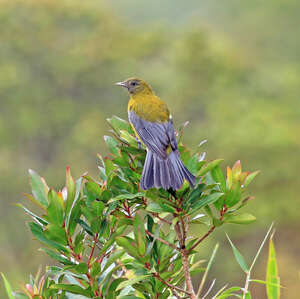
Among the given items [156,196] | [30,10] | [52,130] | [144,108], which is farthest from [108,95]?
[156,196]

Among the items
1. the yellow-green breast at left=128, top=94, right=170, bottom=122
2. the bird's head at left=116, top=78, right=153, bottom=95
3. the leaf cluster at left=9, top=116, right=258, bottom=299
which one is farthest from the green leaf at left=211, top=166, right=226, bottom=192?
the bird's head at left=116, top=78, right=153, bottom=95

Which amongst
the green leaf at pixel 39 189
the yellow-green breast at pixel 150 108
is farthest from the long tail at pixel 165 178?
the yellow-green breast at pixel 150 108

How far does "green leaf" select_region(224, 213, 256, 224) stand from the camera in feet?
3.30

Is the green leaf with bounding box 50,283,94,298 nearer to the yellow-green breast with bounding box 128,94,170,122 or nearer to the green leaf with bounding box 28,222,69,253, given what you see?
the green leaf with bounding box 28,222,69,253

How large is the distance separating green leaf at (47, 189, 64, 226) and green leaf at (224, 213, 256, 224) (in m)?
0.32

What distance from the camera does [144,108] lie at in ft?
7.65

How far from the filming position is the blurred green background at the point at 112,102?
13078 millimetres

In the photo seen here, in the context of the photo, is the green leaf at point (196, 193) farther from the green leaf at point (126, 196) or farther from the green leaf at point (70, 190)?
the green leaf at point (70, 190)

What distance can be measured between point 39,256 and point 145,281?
41.5 ft

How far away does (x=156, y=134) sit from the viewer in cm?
194

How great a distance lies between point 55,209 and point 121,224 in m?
0.14

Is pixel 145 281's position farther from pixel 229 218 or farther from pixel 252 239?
pixel 252 239

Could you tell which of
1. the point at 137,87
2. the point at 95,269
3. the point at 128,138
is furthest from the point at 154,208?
the point at 137,87

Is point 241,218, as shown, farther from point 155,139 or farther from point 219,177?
point 155,139
